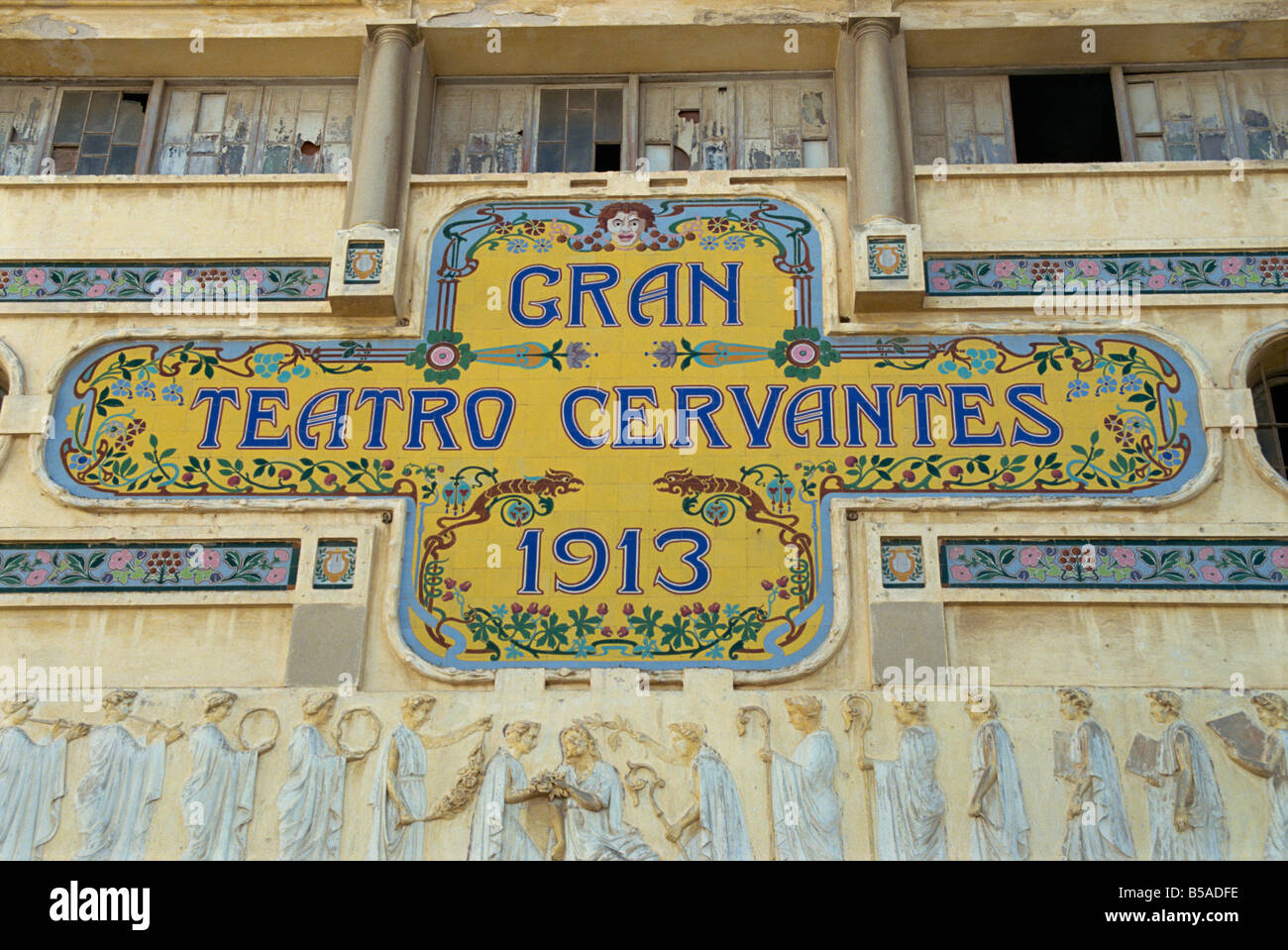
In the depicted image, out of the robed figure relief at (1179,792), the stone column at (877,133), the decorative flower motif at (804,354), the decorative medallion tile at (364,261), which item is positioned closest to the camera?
the robed figure relief at (1179,792)

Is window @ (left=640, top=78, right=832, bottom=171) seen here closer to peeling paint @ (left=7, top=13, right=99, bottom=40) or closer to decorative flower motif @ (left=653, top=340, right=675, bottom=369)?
decorative flower motif @ (left=653, top=340, right=675, bottom=369)

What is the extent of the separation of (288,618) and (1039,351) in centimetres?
593

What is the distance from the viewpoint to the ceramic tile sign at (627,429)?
12273 mm

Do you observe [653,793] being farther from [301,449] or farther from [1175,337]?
[1175,337]

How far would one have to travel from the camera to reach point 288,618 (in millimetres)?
12266

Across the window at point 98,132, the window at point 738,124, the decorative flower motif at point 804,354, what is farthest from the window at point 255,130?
the decorative flower motif at point 804,354

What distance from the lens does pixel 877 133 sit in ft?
45.6

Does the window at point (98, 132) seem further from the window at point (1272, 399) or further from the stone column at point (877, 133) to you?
the window at point (1272, 399)

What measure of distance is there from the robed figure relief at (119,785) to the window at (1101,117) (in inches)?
305

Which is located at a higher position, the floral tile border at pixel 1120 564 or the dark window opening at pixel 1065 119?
the dark window opening at pixel 1065 119

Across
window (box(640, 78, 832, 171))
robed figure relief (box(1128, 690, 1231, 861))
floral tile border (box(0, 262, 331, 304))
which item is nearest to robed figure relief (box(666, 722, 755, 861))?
robed figure relief (box(1128, 690, 1231, 861))

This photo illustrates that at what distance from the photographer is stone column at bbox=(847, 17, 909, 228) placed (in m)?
13.6

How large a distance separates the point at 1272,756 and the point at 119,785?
7.55 meters

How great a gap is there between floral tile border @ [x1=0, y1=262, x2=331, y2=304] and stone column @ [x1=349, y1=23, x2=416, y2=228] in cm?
60
